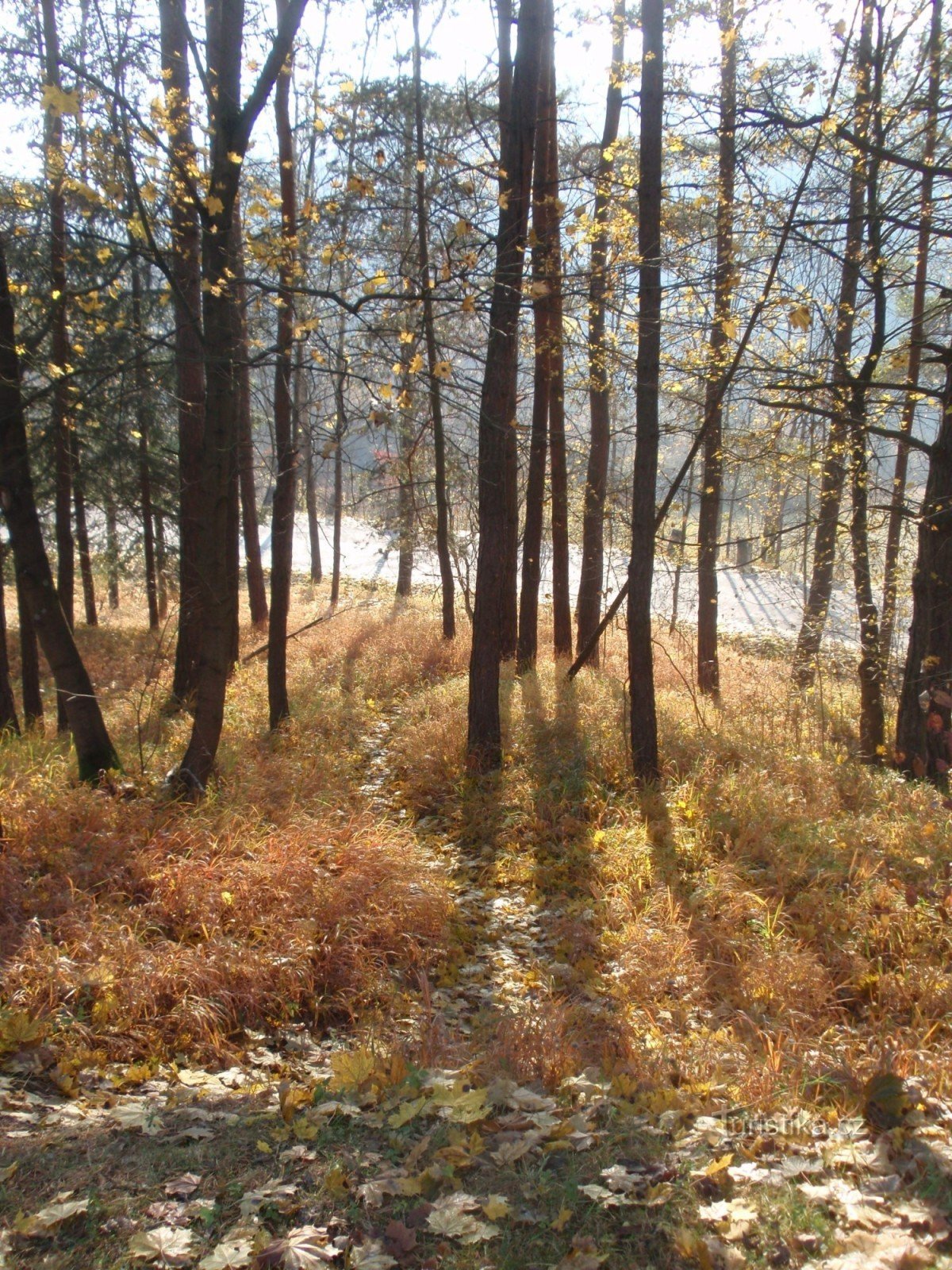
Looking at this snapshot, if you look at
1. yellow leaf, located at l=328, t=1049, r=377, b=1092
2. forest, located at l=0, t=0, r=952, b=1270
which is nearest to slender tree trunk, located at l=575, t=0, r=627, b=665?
forest, located at l=0, t=0, r=952, b=1270

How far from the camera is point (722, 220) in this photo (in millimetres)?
7551

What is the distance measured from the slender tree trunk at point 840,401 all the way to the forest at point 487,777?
0.12 metres

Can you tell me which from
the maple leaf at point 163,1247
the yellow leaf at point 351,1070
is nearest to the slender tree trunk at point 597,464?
the yellow leaf at point 351,1070

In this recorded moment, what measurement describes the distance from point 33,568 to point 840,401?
766 cm

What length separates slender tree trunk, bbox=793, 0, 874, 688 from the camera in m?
7.33

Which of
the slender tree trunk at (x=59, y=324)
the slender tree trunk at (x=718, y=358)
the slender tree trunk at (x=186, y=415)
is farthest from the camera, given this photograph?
the slender tree trunk at (x=186, y=415)

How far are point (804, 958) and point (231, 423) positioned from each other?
18.6 ft

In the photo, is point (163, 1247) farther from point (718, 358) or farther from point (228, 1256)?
point (718, 358)

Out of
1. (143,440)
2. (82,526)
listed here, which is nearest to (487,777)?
(143,440)

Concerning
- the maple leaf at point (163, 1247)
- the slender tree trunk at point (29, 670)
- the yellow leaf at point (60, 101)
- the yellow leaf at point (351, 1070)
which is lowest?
the yellow leaf at point (351, 1070)

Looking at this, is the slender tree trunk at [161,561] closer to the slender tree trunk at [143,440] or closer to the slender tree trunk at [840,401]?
the slender tree trunk at [143,440]

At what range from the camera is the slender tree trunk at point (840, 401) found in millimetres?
7328

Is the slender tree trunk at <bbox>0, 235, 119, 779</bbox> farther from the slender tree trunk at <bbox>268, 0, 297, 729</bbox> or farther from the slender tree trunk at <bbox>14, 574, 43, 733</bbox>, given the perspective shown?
the slender tree trunk at <bbox>14, 574, 43, 733</bbox>

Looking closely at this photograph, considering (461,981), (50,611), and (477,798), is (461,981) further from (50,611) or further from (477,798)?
(50,611)
